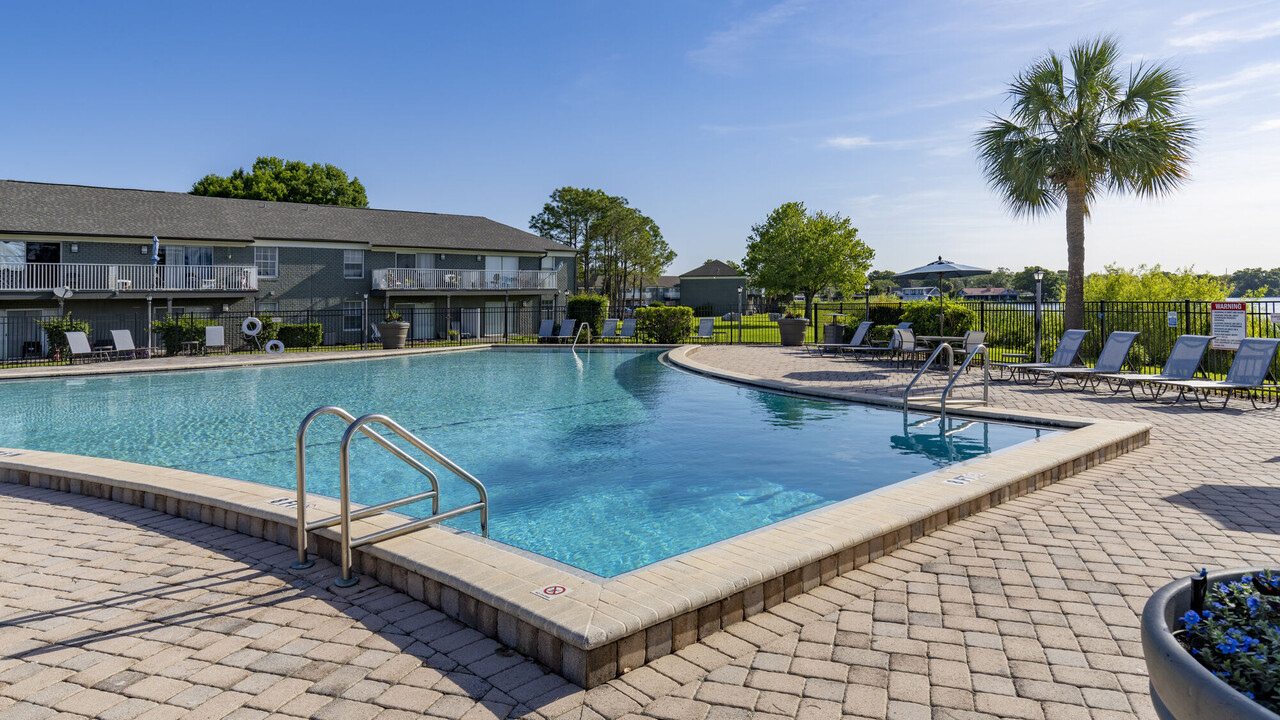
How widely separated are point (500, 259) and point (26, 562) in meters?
31.6

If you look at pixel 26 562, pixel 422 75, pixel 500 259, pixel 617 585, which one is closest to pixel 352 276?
pixel 500 259

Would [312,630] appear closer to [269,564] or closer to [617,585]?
[269,564]

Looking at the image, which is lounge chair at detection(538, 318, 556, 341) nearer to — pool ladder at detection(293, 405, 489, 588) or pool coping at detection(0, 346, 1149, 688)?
pool coping at detection(0, 346, 1149, 688)

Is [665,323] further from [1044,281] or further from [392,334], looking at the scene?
[1044,281]

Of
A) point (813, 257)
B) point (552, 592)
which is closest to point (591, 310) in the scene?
point (552, 592)

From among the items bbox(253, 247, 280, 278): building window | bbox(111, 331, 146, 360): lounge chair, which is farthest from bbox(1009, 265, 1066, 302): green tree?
bbox(111, 331, 146, 360): lounge chair

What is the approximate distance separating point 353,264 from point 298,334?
24.8 feet

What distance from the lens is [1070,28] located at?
1638cm

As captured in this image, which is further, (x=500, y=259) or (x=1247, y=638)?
(x=500, y=259)

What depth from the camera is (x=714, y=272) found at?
69.8 meters

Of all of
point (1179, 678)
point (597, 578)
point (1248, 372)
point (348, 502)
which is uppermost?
point (1248, 372)

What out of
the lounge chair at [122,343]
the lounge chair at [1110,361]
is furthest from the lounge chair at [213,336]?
the lounge chair at [1110,361]

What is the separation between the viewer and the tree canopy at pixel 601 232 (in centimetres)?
5750

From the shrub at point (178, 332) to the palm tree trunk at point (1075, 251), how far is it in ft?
81.4
